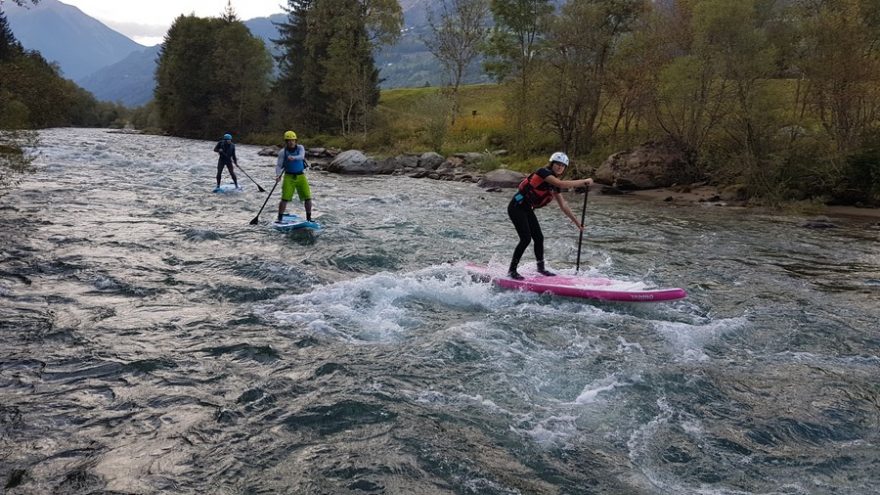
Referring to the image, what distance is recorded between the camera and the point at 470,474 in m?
4.99

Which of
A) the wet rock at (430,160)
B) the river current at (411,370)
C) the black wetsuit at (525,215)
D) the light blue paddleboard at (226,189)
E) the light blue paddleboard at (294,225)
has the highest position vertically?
the wet rock at (430,160)

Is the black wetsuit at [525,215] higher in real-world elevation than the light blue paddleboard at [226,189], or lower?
higher

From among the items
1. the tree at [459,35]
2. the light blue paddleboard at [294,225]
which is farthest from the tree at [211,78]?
the light blue paddleboard at [294,225]

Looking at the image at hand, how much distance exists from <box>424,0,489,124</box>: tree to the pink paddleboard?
3476 centimetres

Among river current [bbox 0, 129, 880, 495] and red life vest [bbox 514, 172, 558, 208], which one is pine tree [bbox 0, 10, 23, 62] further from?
red life vest [bbox 514, 172, 558, 208]

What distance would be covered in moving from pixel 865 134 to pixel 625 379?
1993 centimetres

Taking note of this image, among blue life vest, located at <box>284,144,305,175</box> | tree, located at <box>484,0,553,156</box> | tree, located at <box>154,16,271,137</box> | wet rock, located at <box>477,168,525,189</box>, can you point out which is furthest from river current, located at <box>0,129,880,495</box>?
tree, located at <box>154,16,271,137</box>

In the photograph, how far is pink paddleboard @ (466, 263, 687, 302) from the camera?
984cm

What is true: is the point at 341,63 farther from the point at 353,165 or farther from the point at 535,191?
the point at 535,191

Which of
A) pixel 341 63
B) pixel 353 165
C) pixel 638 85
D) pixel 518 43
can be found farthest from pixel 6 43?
pixel 638 85

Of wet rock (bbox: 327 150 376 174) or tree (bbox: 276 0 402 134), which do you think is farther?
tree (bbox: 276 0 402 134)

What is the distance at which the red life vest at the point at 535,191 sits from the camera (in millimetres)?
10614

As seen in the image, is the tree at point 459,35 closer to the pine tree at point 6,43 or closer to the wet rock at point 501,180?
the wet rock at point 501,180

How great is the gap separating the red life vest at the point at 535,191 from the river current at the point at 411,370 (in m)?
1.80
